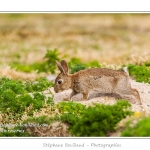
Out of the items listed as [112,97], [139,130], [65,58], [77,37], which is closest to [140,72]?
[112,97]

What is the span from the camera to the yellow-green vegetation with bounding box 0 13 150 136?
34.6 ft

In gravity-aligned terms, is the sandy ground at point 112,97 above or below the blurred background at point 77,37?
below

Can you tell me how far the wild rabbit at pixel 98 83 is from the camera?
12016 millimetres

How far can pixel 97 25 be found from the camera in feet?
92.2

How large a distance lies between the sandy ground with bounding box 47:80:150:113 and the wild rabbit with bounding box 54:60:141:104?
16 centimetres

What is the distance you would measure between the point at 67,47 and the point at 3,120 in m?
10.1

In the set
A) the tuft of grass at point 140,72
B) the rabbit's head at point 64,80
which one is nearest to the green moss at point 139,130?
the rabbit's head at point 64,80

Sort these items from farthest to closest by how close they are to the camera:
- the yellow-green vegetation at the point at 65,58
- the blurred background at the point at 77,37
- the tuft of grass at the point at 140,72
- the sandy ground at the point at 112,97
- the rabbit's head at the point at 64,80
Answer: the blurred background at the point at 77,37 → the tuft of grass at the point at 140,72 → the rabbit's head at the point at 64,80 → the sandy ground at the point at 112,97 → the yellow-green vegetation at the point at 65,58

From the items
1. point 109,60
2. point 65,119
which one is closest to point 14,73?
point 109,60

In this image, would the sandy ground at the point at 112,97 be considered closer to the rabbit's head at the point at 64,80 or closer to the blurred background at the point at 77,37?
the rabbit's head at the point at 64,80

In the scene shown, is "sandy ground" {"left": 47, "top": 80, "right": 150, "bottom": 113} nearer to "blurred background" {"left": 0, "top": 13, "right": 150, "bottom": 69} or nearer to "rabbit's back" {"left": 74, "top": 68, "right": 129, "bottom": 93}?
"rabbit's back" {"left": 74, "top": 68, "right": 129, "bottom": 93}

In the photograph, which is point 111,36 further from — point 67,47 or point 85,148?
point 85,148

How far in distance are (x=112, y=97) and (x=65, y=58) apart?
6385mm


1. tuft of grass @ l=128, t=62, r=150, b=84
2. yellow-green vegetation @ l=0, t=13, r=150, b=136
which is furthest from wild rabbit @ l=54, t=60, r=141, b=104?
tuft of grass @ l=128, t=62, r=150, b=84
